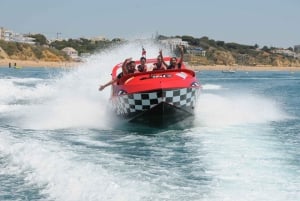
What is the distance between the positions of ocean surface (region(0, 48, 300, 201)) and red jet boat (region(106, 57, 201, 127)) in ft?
Result: 1.10

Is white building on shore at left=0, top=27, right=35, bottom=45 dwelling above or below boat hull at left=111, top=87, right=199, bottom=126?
above

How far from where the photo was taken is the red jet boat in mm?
11078

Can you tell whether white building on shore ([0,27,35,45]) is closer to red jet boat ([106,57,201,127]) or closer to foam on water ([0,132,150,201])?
red jet boat ([106,57,201,127])

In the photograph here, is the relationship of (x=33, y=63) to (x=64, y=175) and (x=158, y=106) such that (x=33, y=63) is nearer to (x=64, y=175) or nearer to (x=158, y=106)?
(x=158, y=106)

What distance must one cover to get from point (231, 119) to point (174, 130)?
8.28ft

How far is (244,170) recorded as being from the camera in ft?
22.8

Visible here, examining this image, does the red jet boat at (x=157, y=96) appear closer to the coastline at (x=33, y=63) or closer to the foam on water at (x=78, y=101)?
the foam on water at (x=78, y=101)

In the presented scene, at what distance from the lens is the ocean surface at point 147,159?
580 centimetres

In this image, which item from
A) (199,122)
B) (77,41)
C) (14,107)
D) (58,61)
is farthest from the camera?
(77,41)

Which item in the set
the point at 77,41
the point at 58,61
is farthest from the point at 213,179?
the point at 77,41

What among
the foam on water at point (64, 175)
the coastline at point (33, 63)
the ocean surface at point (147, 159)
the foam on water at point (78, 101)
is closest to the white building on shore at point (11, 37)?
the coastline at point (33, 63)

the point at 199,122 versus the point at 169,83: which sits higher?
the point at 169,83

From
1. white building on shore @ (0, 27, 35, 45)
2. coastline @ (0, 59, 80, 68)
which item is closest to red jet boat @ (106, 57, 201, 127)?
coastline @ (0, 59, 80, 68)

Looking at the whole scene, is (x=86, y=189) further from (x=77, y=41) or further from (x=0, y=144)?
(x=77, y=41)
